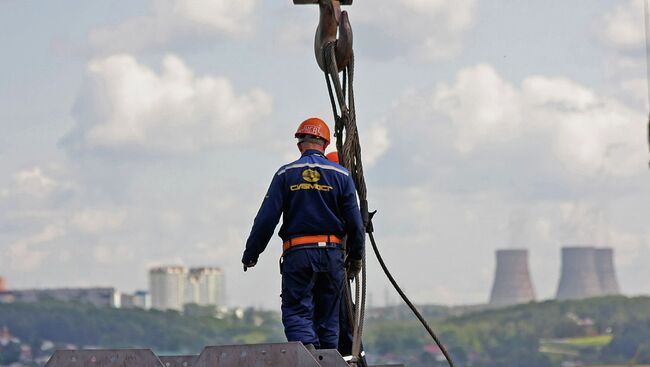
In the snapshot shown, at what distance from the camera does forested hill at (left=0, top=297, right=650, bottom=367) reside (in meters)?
175

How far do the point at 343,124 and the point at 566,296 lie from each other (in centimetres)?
18750

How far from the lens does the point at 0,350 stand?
594ft

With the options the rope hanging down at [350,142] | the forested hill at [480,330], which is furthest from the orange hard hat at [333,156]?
the forested hill at [480,330]

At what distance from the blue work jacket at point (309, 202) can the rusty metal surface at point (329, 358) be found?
142 centimetres

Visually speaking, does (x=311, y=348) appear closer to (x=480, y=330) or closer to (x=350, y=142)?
(x=350, y=142)

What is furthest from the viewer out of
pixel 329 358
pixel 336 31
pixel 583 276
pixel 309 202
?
pixel 583 276

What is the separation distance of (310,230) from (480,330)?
6748 inches

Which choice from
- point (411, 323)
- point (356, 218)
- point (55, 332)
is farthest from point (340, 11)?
point (55, 332)

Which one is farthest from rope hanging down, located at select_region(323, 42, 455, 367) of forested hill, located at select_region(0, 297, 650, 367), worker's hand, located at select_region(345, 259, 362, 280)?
forested hill, located at select_region(0, 297, 650, 367)

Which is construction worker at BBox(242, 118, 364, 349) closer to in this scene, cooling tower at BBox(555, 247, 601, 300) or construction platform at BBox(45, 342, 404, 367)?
construction platform at BBox(45, 342, 404, 367)

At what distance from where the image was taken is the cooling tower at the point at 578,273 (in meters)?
195

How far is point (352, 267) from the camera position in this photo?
1086 centimetres

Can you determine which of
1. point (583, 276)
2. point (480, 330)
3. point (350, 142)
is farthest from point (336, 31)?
point (583, 276)

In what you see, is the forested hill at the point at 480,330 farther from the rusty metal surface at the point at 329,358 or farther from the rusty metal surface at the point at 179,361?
the rusty metal surface at the point at 329,358
